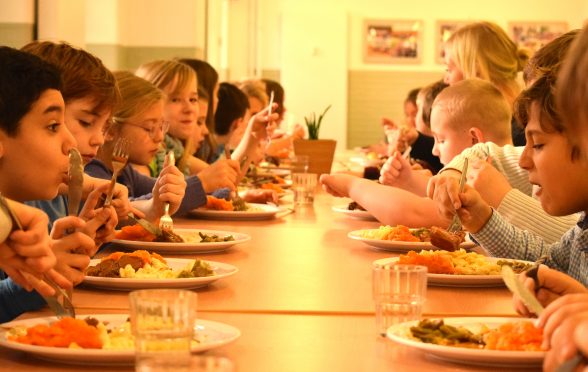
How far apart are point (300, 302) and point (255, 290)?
0.14 meters

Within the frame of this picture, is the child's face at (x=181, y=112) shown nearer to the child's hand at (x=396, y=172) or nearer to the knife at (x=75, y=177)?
the child's hand at (x=396, y=172)

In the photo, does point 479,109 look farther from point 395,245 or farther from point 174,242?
point 174,242

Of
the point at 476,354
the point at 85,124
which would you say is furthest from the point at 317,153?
the point at 476,354

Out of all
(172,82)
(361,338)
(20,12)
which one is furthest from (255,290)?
(20,12)

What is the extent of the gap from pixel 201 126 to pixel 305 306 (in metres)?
3.19

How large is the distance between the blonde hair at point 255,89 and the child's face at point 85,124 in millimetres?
4415

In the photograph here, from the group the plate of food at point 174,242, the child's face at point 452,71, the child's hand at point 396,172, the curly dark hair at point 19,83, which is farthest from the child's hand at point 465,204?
the child's face at point 452,71

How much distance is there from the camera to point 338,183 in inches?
133

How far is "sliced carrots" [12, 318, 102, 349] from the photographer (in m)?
1.30

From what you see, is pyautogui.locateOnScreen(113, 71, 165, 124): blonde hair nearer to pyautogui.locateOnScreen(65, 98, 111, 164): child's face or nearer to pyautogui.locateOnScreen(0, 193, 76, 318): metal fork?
pyautogui.locateOnScreen(65, 98, 111, 164): child's face

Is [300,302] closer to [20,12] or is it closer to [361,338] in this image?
[361,338]

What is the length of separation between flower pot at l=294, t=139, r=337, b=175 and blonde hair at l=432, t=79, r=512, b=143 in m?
1.99

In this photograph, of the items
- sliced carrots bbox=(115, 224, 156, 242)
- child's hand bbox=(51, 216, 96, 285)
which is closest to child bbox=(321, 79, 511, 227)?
sliced carrots bbox=(115, 224, 156, 242)

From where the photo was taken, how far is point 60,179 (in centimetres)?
213
